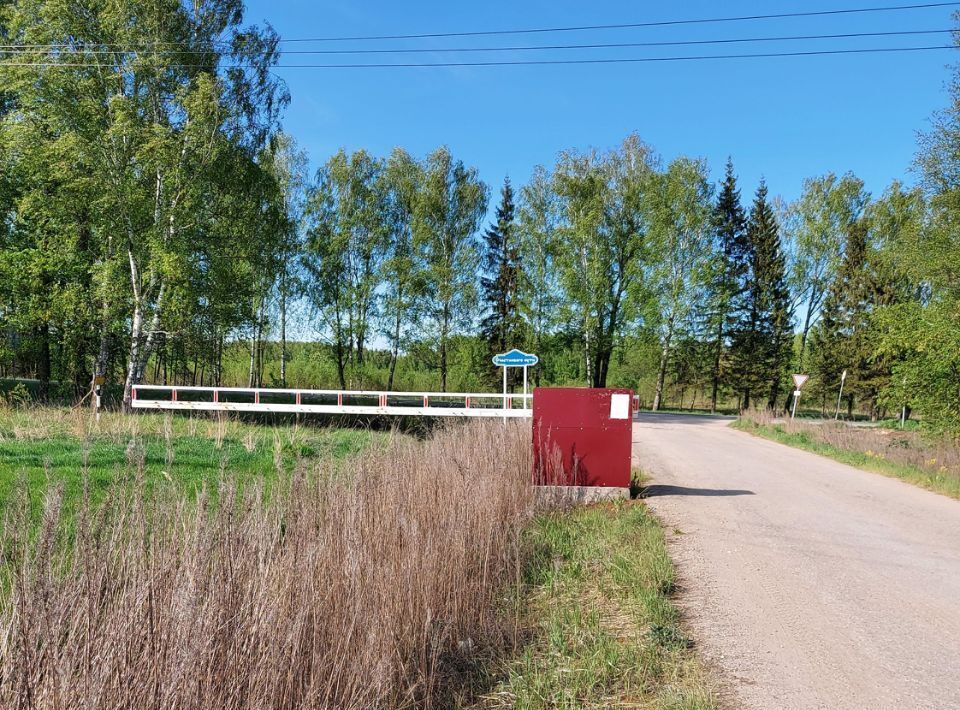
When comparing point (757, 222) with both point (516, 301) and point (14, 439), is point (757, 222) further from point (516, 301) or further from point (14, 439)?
point (14, 439)

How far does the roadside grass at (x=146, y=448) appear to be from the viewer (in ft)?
24.3

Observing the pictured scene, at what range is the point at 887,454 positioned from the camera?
13703mm

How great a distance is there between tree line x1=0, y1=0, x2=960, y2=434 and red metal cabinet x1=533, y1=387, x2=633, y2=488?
10.1 meters

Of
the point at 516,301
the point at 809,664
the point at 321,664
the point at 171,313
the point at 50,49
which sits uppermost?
the point at 50,49

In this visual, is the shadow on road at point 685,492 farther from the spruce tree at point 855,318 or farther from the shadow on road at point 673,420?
the spruce tree at point 855,318

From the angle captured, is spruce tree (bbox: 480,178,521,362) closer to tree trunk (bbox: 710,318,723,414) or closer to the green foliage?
the green foliage

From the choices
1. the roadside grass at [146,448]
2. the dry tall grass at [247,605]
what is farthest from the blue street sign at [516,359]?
the dry tall grass at [247,605]

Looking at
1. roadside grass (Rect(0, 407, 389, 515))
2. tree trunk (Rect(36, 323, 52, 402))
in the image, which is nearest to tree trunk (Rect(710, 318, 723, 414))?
roadside grass (Rect(0, 407, 389, 515))

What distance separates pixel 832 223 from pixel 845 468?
30.6m

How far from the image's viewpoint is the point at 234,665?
2232mm

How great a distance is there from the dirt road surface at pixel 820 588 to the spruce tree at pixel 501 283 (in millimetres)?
29389

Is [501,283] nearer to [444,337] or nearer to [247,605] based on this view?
[444,337]

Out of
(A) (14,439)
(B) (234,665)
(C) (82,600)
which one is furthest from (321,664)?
(A) (14,439)

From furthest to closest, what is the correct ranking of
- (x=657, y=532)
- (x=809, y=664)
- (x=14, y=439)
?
(x=14, y=439), (x=657, y=532), (x=809, y=664)
